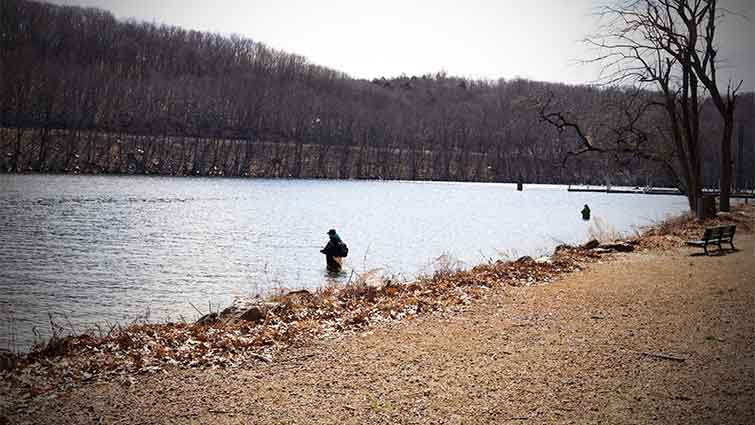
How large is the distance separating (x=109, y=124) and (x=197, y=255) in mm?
114548

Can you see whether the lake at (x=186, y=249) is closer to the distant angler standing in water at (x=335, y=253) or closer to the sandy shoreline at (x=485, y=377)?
the distant angler standing in water at (x=335, y=253)

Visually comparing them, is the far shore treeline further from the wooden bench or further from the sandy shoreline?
the sandy shoreline

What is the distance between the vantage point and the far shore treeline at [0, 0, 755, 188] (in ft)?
359

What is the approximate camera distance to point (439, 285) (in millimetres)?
11906

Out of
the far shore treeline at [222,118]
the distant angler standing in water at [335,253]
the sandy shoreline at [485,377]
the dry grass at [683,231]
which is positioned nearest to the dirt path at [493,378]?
the sandy shoreline at [485,377]

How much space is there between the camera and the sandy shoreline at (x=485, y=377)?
5578 mm

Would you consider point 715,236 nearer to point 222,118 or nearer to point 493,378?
point 493,378

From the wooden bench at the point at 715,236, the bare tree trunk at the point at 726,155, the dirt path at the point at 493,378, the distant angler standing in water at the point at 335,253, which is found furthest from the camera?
the bare tree trunk at the point at 726,155

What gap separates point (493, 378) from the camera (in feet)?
21.4

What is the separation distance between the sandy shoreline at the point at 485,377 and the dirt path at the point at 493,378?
0.07ft

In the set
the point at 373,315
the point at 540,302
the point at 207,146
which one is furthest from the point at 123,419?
the point at 207,146

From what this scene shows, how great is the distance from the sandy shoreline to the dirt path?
0.02m

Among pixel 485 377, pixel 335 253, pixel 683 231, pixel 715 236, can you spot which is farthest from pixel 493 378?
pixel 683 231

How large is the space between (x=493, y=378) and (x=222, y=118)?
149759mm
